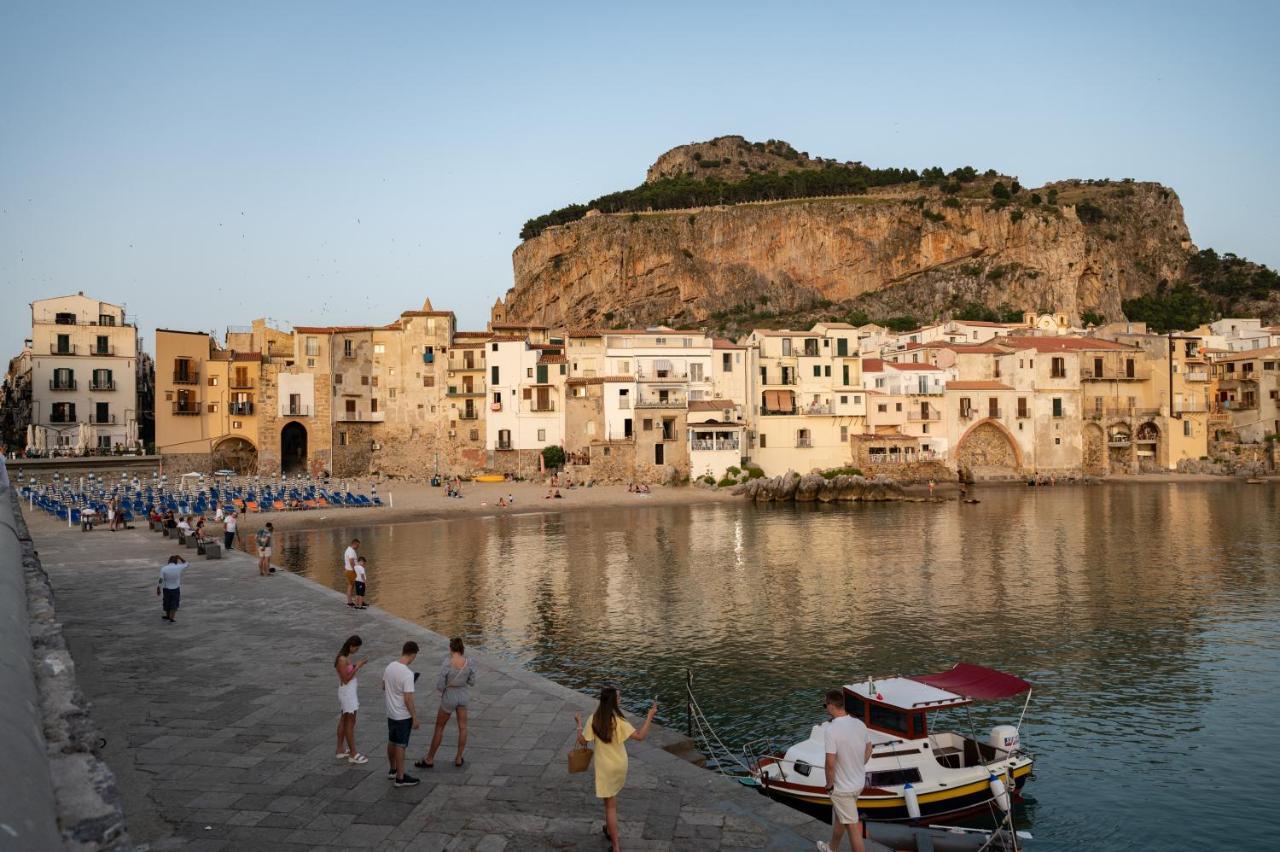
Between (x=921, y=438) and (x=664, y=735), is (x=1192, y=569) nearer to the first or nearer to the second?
(x=664, y=735)

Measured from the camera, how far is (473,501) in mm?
57750

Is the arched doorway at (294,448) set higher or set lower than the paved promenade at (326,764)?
higher

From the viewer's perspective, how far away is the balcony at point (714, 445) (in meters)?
66.7

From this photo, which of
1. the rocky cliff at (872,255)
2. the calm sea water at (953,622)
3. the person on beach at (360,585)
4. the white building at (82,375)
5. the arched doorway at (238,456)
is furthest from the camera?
the rocky cliff at (872,255)

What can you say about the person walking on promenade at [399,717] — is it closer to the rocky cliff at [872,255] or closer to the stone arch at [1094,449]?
the stone arch at [1094,449]

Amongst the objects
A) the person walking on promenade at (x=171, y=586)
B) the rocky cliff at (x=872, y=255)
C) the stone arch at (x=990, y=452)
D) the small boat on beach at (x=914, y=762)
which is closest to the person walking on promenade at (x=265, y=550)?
the person walking on promenade at (x=171, y=586)

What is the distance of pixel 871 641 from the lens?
870 inches

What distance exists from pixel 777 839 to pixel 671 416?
58.9 metres

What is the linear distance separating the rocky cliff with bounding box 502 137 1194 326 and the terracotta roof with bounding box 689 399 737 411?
229 ft

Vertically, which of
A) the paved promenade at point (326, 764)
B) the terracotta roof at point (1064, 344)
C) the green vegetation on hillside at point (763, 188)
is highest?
the green vegetation on hillside at point (763, 188)

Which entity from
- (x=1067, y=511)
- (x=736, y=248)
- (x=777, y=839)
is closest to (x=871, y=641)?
(x=777, y=839)

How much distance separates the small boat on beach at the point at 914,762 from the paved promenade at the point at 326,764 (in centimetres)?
290

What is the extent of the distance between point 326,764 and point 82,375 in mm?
70054

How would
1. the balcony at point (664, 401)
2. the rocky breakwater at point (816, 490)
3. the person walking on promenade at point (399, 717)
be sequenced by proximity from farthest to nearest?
the balcony at point (664, 401)
the rocky breakwater at point (816, 490)
the person walking on promenade at point (399, 717)
